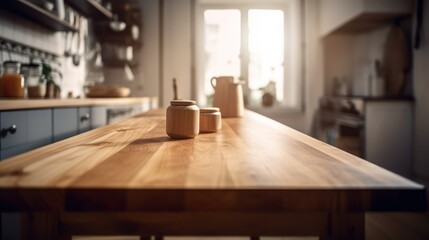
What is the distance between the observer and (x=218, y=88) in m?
1.91

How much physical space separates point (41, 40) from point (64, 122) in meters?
1.23

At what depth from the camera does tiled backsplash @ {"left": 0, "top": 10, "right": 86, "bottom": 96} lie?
272cm

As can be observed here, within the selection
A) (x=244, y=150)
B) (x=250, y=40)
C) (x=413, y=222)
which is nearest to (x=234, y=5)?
(x=250, y=40)

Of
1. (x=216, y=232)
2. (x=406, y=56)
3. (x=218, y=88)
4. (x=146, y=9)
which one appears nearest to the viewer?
(x=216, y=232)

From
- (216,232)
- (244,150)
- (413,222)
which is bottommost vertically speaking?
(413,222)

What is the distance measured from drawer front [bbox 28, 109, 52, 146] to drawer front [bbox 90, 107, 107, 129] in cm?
70

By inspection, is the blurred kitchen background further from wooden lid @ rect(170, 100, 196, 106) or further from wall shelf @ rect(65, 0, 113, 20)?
wooden lid @ rect(170, 100, 196, 106)

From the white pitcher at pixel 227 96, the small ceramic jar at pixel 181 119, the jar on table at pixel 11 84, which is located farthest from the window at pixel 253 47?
the small ceramic jar at pixel 181 119

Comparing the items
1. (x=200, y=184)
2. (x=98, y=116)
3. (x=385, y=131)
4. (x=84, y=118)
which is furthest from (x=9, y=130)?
(x=385, y=131)

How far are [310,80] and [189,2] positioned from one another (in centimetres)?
190

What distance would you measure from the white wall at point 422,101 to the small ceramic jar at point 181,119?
3.21m

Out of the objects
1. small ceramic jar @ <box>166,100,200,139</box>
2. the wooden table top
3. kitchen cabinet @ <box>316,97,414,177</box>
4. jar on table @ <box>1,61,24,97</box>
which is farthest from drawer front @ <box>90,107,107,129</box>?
kitchen cabinet @ <box>316,97,414,177</box>

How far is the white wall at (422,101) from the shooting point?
3594mm

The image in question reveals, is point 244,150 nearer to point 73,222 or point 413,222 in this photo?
point 73,222
